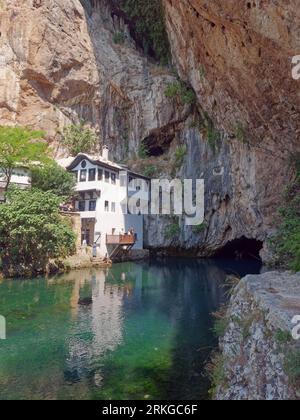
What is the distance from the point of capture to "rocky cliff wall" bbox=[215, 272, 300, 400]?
5368 millimetres

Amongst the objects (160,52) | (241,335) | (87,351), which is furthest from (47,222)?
(160,52)

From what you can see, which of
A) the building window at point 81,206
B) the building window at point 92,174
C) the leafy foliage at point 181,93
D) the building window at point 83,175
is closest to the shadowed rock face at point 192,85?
the leafy foliage at point 181,93

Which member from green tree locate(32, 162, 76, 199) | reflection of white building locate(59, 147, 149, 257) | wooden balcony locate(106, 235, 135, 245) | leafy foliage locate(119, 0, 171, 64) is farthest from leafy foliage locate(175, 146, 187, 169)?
leafy foliage locate(119, 0, 171, 64)

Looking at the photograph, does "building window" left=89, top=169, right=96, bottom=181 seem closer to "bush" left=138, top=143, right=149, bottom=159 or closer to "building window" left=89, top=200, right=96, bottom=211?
"building window" left=89, top=200, right=96, bottom=211

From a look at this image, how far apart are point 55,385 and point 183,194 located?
30.9m

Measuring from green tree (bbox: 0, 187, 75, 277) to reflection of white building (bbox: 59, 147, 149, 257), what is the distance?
27.1 ft

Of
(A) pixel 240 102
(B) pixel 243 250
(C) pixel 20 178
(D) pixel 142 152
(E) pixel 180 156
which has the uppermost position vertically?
(A) pixel 240 102

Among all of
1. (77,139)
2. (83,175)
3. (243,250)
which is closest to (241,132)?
(83,175)

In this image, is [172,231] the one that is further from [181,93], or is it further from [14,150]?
[14,150]

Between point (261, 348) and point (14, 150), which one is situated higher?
point (14, 150)

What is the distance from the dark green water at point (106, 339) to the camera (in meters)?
8.91

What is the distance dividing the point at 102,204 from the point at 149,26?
2617 centimetres

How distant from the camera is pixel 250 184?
31.4 meters

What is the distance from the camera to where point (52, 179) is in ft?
104
